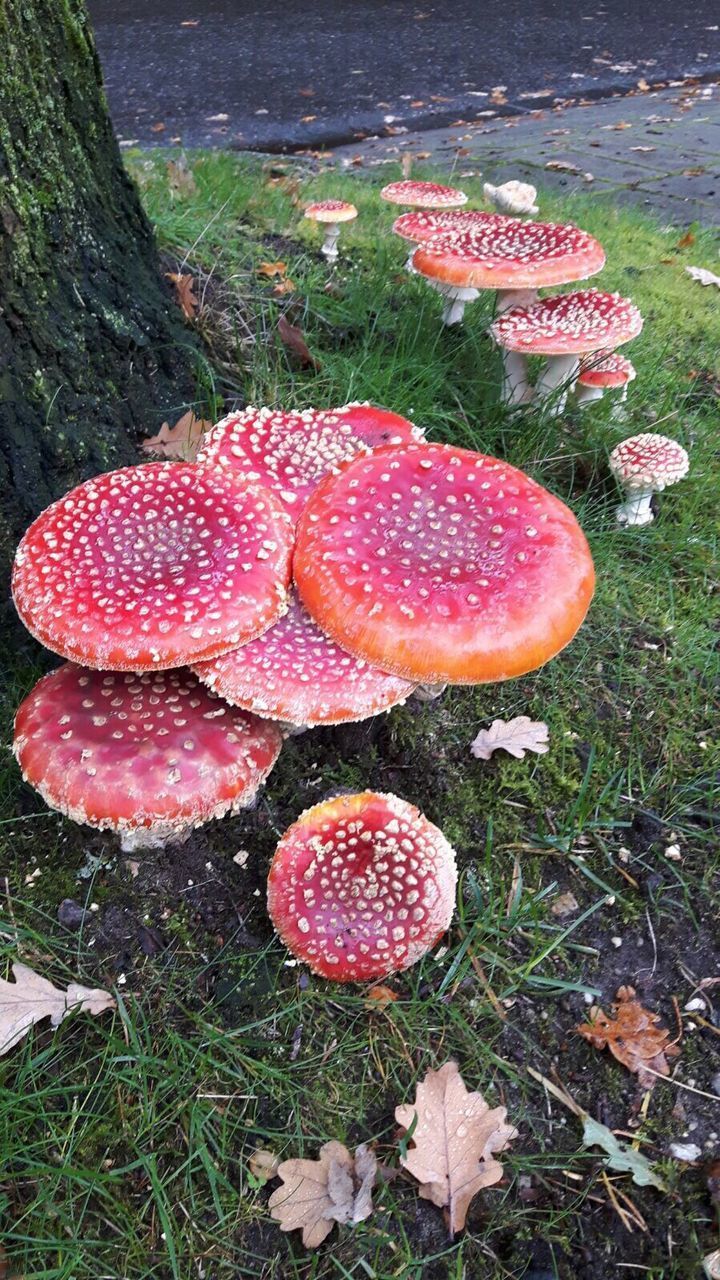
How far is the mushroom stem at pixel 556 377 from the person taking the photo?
3330 millimetres

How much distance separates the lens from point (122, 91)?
8.65m

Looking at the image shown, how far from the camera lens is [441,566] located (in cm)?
192

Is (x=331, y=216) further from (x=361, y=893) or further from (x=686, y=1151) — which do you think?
(x=686, y=1151)

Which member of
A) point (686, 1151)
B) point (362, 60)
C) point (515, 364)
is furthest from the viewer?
point (362, 60)

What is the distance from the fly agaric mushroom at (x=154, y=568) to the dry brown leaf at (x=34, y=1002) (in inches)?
31.4

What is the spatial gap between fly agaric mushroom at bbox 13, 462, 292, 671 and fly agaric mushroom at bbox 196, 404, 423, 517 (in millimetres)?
125

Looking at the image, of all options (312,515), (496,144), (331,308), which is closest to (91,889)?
(312,515)

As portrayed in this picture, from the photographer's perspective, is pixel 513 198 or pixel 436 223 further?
pixel 513 198

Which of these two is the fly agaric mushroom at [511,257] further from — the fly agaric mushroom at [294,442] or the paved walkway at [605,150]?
the paved walkway at [605,150]

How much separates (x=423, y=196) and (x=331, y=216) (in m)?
0.54

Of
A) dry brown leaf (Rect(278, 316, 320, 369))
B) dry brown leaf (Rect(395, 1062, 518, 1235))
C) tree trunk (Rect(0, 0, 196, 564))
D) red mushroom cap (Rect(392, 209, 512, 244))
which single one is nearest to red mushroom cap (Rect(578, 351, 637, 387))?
red mushroom cap (Rect(392, 209, 512, 244))

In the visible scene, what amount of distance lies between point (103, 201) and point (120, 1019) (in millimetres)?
2503

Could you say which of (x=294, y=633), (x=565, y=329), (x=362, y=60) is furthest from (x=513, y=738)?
(x=362, y=60)

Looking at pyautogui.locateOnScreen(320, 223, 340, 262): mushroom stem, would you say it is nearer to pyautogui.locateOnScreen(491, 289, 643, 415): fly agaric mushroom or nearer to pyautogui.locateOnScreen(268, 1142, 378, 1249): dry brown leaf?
pyautogui.locateOnScreen(491, 289, 643, 415): fly agaric mushroom
